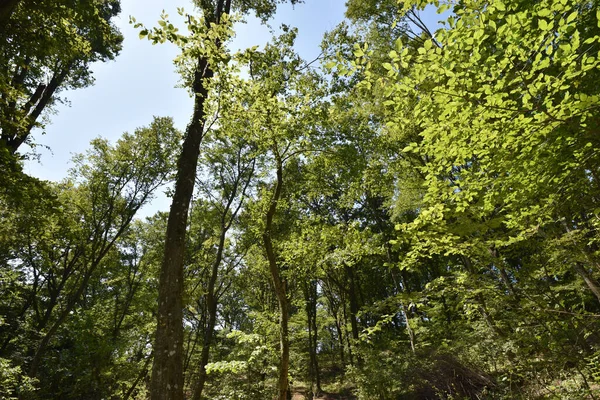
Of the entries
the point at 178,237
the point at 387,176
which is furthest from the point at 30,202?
the point at 387,176

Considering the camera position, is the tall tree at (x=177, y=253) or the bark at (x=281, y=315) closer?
the tall tree at (x=177, y=253)

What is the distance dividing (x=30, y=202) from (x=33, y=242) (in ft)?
37.4

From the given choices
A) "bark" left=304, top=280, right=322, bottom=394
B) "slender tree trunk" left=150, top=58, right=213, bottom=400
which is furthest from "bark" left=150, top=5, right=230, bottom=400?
"bark" left=304, top=280, right=322, bottom=394

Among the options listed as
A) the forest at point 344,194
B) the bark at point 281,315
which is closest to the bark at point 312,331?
the forest at point 344,194

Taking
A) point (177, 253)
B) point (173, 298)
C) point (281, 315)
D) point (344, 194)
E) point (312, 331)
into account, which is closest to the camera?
point (173, 298)

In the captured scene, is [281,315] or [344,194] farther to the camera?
[344,194]

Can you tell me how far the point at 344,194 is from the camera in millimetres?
11234

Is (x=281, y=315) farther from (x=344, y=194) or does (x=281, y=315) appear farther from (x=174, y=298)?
(x=344, y=194)

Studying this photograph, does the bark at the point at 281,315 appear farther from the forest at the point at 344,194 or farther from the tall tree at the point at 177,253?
the tall tree at the point at 177,253

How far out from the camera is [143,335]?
Answer: 685 inches

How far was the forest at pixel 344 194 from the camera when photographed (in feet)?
11.4

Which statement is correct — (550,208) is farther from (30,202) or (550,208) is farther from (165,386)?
(30,202)

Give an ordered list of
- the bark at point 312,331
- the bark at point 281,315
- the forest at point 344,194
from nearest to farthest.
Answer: the forest at point 344,194, the bark at point 281,315, the bark at point 312,331

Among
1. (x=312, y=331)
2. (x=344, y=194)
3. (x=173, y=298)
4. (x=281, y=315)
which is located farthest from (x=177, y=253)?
(x=312, y=331)
